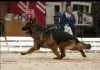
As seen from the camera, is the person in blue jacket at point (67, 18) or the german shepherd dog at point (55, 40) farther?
the person in blue jacket at point (67, 18)

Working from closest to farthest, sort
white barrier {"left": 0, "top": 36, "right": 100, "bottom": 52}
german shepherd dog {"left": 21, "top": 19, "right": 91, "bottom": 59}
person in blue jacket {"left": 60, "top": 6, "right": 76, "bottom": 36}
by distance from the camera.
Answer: german shepherd dog {"left": 21, "top": 19, "right": 91, "bottom": 59}, person in blue jacket {"left": 60, "top": 6, "right": 76, "bottom": 36}, white barrier {"left": 0, "top": 36, "right": 100, "bottom": 52}

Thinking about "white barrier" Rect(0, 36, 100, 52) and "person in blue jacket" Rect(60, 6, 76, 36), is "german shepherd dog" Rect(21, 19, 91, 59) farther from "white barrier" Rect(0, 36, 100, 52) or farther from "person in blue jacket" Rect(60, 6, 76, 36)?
"white barrier" Rect(0, 36, 100, 52)

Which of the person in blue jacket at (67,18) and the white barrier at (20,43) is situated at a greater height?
the person in blue jacket at (67,18)

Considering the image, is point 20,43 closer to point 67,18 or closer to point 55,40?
point 67,18

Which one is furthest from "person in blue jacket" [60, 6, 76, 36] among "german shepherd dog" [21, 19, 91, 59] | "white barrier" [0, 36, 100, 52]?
"german shepherd dog" [21, 19, 91, 59]

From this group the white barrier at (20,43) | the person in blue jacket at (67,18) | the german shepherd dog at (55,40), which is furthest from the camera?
the white barrier at (20,43)

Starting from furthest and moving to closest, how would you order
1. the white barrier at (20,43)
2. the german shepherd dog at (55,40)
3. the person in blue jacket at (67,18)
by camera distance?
the white barrier at (20,43), the person in blue jacket at (67,18), the german shepherd dog at (55,40)

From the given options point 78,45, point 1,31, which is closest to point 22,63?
point 78,45

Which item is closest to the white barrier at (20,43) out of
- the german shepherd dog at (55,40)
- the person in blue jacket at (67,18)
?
the person in blue jacket at (67,18)

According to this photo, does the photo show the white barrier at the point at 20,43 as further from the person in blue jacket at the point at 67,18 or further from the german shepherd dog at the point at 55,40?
the german shepherd dog at the point at 55,40

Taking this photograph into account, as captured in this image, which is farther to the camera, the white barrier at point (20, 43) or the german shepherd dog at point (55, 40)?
the white barrier at point (20, 43)

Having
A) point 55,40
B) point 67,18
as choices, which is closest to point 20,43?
point 67,18

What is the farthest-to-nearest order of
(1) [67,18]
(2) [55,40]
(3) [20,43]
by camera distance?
(3) [20,43]
(1) [67,18]
(2) [55,40]

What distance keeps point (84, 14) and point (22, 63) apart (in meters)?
5.58
